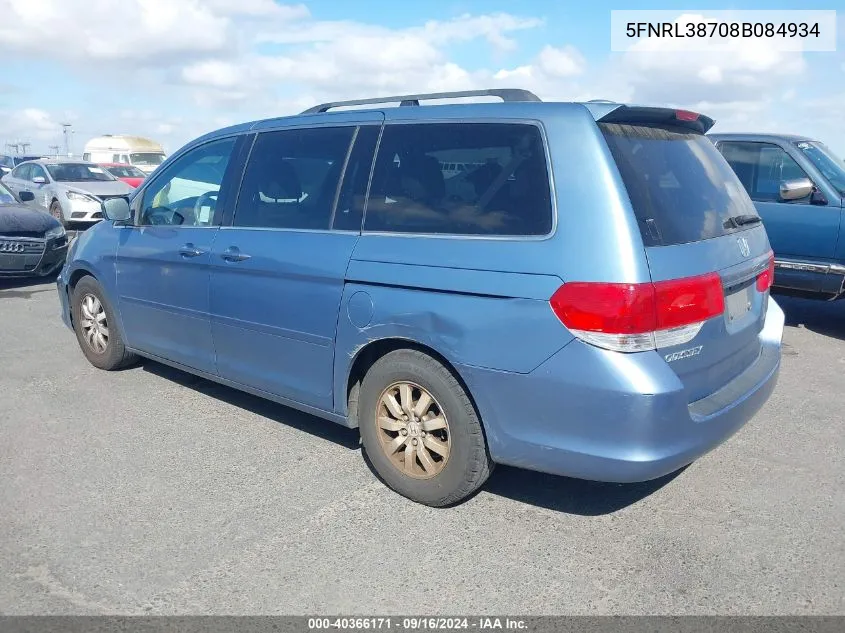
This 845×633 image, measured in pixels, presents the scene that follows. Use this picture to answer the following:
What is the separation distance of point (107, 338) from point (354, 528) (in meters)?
3.15

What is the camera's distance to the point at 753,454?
4.16 metres

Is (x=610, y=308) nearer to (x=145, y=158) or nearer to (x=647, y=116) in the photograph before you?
(x=647, y=116)

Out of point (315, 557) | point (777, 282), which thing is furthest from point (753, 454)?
point (777, 282)

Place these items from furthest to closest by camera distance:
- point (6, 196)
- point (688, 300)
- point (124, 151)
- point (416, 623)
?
point (124, 151) < point (6, 196) < point (688, 300) < point (416, 623)

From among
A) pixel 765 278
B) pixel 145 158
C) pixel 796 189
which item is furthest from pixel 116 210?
pixel 145 158

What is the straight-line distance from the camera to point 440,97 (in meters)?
3.84

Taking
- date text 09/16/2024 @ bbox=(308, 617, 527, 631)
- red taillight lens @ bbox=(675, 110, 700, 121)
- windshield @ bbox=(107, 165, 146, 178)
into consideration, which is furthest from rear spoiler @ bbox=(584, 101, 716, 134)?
windshield @ bbox=(107, 165, 146, 178)

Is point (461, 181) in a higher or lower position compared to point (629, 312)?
higher

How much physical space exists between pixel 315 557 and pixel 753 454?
257 cm

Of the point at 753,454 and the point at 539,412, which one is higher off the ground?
the point at 539,412

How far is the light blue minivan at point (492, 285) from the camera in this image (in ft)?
9.48

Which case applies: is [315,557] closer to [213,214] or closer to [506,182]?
[506,182]

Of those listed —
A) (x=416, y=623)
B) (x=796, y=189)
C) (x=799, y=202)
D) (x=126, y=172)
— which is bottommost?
(x=416, y=623)

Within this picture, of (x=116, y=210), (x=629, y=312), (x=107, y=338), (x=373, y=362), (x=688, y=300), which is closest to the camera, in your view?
(x=629, y=312)
